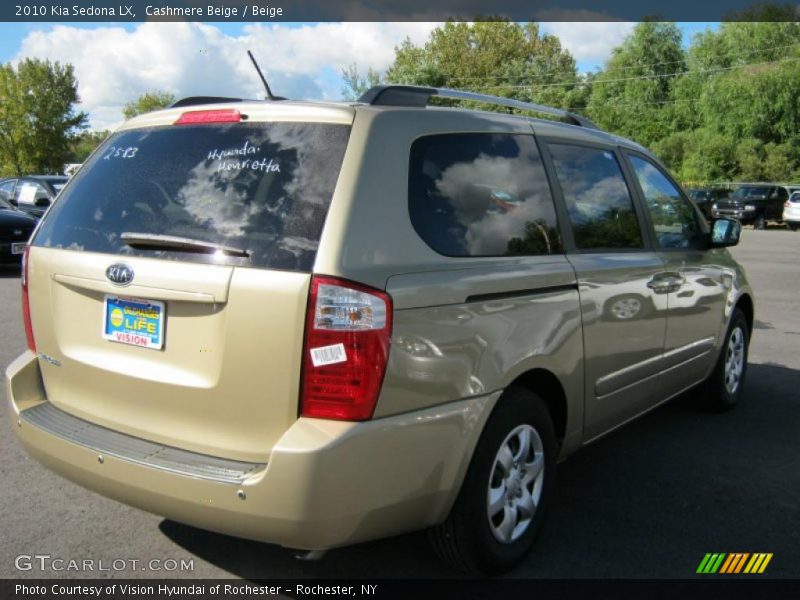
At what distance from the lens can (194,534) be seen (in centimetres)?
361

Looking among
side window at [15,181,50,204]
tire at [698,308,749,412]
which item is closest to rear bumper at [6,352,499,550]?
tire at [698,308,749,412]

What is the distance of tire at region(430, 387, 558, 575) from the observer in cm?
305

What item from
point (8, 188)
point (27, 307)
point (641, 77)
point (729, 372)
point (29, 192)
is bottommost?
point (8, 188)

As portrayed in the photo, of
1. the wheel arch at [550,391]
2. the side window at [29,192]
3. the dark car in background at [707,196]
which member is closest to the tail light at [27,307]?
the wheel arch at [550,391]

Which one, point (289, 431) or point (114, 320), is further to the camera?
point (114, 320)

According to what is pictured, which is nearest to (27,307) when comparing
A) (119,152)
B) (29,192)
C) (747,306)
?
(119,152)

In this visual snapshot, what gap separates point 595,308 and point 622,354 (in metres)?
0.42

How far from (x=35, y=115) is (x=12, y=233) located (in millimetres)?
42567

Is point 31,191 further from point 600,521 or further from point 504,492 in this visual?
point 504,492

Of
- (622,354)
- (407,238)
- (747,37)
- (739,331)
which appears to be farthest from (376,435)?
(747,37)

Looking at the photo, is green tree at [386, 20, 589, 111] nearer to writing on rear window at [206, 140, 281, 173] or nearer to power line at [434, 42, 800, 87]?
power line at [434, 42, 800, 87]

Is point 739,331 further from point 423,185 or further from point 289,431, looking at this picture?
point 289,431

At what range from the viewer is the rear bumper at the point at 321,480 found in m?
2.54

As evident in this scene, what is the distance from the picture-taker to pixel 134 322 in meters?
2.89
